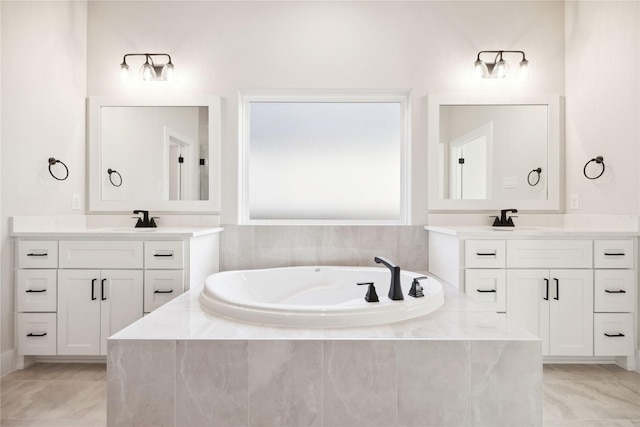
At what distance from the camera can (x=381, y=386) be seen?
4.13 feet

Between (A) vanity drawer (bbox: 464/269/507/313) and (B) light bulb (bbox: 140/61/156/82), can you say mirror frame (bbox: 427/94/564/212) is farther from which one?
(B) light bulb (bbox: 140/61/156/82)

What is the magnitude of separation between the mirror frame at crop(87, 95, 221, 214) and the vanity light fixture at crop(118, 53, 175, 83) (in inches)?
5.7

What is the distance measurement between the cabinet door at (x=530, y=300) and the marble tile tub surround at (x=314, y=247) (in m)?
0.63

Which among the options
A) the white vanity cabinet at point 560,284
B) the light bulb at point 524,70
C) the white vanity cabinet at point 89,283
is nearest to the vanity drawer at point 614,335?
the white vanity cabinet at point 560,284

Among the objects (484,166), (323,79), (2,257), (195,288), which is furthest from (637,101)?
(2,257)

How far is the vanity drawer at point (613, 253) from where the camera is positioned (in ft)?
7.18

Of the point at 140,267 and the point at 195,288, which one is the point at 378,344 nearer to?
the point at 195,288

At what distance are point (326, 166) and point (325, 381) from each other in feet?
6.17

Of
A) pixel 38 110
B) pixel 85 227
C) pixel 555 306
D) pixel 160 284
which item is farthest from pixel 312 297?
pixel 38 110

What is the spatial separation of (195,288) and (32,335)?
100 cm

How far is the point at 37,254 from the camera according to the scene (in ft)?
7.18

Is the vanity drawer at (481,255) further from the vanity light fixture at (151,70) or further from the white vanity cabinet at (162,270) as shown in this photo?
the vanity light fixture at (151,70)

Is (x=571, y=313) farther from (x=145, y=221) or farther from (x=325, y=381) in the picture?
(x=145, y=221)

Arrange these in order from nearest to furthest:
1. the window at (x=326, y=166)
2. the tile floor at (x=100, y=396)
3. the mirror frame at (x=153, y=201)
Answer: the tile floor at (x=100, y=396), the mirror frame at (x=153, y=201), the window at (x=326, y=166)
